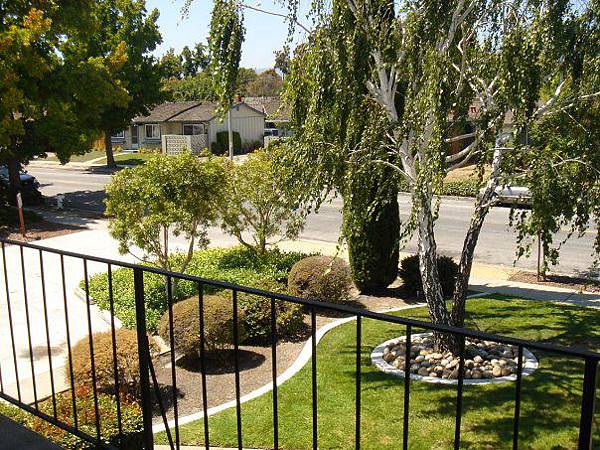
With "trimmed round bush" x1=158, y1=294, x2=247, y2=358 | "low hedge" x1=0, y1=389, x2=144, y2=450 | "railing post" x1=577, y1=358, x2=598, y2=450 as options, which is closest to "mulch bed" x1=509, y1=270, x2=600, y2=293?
"trimmed round bush" x1=158, y1=294, x2=247, y2=358

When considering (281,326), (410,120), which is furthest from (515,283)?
(410,120)

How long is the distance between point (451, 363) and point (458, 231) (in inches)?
456

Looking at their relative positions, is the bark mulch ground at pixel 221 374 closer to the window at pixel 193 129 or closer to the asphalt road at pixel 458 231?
the asphalt road at pixel 458 231

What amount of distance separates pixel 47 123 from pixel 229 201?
9.18 metres

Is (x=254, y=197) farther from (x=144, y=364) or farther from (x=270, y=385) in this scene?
(x=144, y=364)

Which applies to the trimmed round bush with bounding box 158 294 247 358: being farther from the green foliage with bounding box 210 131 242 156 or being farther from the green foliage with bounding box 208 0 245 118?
the green foliage with bounding box 210 131 242 156

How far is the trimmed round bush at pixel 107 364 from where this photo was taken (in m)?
7.00

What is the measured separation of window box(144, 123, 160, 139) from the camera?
51.0 metres

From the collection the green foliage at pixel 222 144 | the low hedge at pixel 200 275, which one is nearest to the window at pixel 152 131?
the green foliage at pixel 222 144

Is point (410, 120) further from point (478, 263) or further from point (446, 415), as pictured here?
point (478, 263)

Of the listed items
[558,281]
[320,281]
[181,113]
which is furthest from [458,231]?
[181,113]

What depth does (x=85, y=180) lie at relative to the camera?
34.4 m

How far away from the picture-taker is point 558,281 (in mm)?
13406

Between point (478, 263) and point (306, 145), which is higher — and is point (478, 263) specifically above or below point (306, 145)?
below
